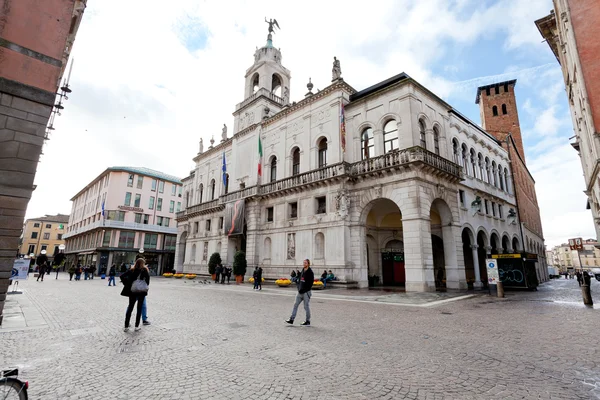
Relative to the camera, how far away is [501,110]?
44688 mm

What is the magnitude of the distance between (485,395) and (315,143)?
75.9 feet

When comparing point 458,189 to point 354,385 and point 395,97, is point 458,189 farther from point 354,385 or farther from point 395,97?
point 354,385

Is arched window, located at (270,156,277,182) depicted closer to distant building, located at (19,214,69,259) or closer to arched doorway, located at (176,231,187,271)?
arched doorway, located at (176,231,187,271)

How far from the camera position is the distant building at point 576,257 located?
116156 mm

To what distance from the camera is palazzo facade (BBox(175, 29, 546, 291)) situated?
20.2m

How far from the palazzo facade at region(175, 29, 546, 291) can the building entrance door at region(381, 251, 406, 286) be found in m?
0.08

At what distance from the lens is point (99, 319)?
29.6ft

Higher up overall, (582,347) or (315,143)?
(315,143)

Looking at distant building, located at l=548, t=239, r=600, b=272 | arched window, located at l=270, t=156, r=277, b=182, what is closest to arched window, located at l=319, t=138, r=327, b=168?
arched window, located at l=270, t=156, r=277, b=182

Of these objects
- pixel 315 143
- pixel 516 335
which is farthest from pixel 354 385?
pixel 315 143

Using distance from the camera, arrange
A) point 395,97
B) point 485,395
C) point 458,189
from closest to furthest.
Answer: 1. point 485,395
2. point 395,97
3. point 458,189

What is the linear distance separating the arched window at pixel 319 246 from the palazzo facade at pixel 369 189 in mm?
113

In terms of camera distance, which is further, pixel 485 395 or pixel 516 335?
pixel 516 335

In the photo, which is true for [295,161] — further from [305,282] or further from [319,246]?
[305,282]
